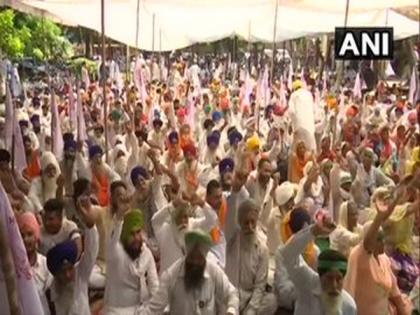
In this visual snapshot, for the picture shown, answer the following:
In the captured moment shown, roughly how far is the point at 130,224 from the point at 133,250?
0.19m

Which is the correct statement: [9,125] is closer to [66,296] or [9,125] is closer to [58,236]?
[58,236]

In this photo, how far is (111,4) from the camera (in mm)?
12711

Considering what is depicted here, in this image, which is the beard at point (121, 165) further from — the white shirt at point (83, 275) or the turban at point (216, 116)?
the white shirt at point (83, 275)

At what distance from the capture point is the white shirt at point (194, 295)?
4.21 meters

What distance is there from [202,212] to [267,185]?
1.09 m

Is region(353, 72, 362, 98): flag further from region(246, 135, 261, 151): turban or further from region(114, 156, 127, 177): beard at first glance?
region(114, 156, 127, 177): beard

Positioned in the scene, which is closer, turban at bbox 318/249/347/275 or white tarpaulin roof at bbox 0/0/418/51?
turban at bbox 318/249/347/275

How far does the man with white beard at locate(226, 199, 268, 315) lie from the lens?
4.93m

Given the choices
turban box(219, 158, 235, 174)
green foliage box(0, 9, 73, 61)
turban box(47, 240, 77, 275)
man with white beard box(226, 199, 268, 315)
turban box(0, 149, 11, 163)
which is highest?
green foliage box(0, 9, 73, 61)

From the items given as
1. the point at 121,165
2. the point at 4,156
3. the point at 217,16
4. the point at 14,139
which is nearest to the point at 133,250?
the point at 4,156

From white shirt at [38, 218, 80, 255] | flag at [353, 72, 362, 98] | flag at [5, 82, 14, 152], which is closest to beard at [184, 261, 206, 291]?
white shirt at [38, 218, 80, 255]

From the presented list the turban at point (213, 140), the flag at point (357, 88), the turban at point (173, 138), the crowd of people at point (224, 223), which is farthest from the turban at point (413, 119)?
the flag at point (357, 88)

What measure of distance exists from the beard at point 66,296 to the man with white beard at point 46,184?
202 centimetres

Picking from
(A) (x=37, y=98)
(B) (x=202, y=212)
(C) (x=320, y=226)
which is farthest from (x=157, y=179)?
(A) (x=37, y=98)
